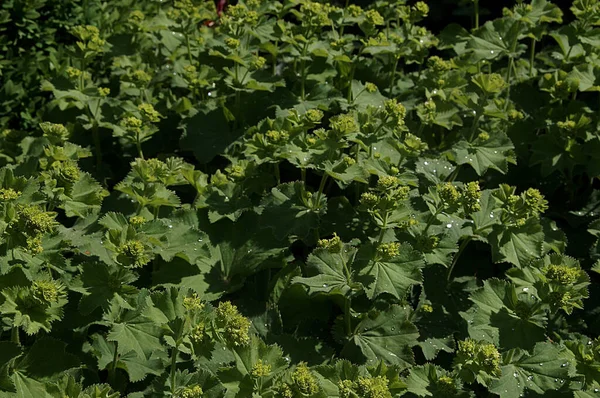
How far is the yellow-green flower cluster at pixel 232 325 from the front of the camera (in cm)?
310

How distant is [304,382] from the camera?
9.70 ft

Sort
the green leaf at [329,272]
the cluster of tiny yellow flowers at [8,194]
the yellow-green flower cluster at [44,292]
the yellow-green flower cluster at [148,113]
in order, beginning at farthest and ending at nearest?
1. the yellow-green flower cluster at [148,113]
2. the green leaf at [329,272]
3. the cluster of tiny yellow flowers at [8,194]
4. the yellow-green flower cluster at [44,292]

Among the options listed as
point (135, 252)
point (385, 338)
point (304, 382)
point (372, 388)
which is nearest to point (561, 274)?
point (385, 338)

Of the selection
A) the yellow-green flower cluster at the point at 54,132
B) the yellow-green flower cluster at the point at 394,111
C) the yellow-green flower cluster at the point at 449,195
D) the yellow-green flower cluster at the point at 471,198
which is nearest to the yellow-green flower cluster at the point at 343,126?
the yellow-green flower cluster at the point at 394,111

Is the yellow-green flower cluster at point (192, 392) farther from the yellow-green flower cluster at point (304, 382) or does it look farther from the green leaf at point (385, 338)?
the green leaf at point (385, 338)

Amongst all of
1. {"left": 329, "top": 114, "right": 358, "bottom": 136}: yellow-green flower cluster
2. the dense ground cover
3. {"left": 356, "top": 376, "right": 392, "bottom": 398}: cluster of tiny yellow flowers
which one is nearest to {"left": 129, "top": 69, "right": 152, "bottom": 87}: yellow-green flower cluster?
the dense ground cover

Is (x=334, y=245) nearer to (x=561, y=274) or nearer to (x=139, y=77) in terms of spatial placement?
(x=561, y=274)

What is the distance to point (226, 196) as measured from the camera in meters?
4.24

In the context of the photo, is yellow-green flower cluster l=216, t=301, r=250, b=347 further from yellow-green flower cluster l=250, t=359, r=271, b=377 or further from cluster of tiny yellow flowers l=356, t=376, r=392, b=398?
cluster of tiny yellow flowers l=356, t=376, r=392, b=398

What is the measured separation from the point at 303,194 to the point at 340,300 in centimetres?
61

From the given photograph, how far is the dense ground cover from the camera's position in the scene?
3379mm

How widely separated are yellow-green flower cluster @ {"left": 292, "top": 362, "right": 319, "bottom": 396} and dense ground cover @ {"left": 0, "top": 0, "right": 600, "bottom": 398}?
7 cm

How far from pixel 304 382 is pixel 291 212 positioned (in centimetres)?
129

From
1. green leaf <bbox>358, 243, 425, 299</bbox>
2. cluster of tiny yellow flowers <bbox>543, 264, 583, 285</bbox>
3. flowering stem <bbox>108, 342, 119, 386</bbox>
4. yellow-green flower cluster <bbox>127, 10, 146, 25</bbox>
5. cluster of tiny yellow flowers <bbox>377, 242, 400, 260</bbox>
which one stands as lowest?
flowering stem <bbox>108, 342, 119, 386</bbox>
